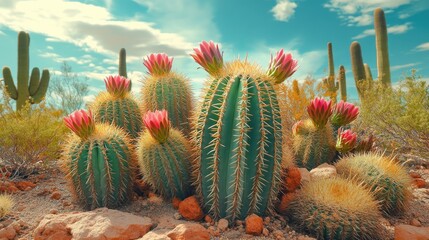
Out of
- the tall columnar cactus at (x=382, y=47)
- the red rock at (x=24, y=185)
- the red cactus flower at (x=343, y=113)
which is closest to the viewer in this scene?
the red cactus flower at (x=343, y=113)

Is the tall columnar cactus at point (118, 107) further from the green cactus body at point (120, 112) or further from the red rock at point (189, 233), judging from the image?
the red rock at point (189, 233)

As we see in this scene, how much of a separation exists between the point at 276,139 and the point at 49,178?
442 centimetres

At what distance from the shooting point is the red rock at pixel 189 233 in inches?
128

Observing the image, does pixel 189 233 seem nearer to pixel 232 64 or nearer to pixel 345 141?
pixel 232 64

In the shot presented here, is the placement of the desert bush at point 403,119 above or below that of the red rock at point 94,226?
above

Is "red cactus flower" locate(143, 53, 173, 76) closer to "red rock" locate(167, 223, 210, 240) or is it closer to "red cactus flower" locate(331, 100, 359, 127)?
"red rock" locate(167, 223, 210, 240)

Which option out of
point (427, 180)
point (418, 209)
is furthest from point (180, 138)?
point (427, 180)

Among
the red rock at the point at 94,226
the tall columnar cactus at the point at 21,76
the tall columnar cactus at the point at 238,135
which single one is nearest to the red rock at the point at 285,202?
the tall columnar cactus at the point at 238,135

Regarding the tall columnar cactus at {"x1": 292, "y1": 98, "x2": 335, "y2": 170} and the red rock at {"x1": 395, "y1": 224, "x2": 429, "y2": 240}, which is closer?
the red rock at {"x1": 395, "y1": 224, "x2": 429, "y2": 240}

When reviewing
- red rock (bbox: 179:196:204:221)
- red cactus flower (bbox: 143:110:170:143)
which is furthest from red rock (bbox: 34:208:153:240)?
red cactus flower (bbox: 143:110:170:143)

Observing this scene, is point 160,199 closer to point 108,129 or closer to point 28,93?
point 108,129

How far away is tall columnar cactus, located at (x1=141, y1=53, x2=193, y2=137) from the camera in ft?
16.0

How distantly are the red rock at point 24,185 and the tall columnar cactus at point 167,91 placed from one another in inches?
87.8

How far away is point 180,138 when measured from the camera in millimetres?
4094
